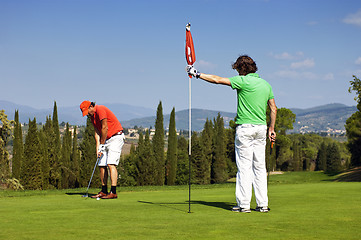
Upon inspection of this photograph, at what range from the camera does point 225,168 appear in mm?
73812

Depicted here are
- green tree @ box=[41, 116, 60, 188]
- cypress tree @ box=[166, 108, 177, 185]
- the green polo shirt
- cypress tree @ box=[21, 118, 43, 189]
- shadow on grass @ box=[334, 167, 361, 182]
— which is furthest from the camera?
cypress tree @ box=[166, 108, 177, 185]

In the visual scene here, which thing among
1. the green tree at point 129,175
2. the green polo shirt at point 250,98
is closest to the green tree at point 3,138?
the green polo shirt at point 250,98

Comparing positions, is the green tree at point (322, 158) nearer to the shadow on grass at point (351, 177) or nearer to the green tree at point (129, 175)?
the shadow on grass at point (351, 177)

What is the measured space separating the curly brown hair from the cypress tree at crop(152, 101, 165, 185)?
173 feet

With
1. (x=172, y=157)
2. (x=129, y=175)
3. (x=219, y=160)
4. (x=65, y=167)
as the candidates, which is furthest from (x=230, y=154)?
(x=65, y=167)

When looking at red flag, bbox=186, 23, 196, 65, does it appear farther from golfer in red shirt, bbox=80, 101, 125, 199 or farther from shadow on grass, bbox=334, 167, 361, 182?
shadow on grass, bbox=334, 167, 361, 182

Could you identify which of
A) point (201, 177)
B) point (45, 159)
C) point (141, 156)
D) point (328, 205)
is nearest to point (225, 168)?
point (201, 177)

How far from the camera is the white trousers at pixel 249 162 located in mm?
7656

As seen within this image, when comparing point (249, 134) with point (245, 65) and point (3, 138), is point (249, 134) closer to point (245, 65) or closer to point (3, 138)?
point (245, 65)

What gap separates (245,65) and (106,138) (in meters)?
4.23

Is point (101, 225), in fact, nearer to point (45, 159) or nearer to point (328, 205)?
→ point (328, 205)

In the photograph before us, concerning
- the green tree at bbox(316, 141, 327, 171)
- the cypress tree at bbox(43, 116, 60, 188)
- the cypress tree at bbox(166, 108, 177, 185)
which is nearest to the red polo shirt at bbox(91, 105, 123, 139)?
the cypress tree at bbox(43, 116, 60, 188)

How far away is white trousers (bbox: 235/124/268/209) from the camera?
25.1ft

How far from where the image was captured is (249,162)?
7.78 meters
